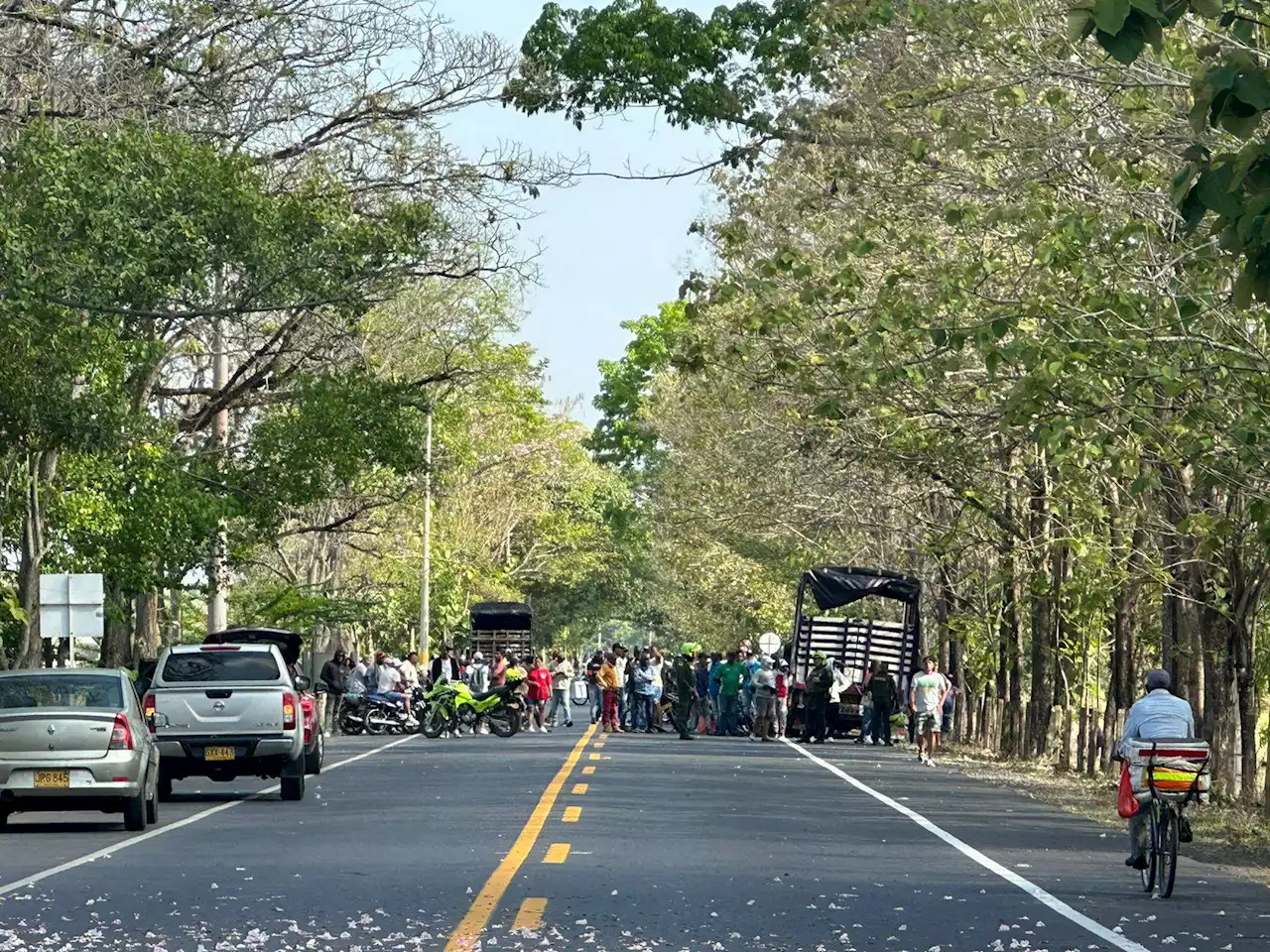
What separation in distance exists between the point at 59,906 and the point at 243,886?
1.52m

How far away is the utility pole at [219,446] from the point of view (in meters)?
38.6

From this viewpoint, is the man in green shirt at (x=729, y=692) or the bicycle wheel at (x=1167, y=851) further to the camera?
the man in green shirt at (x=729, y=692)

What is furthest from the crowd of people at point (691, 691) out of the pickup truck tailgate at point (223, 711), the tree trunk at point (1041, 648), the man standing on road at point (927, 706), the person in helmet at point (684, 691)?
the pickup truck tailgate at point (223, 711)

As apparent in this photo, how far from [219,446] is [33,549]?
24.8 ft

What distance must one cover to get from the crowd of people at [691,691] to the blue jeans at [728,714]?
2 centimetres

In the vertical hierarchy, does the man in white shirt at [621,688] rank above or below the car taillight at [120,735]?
above

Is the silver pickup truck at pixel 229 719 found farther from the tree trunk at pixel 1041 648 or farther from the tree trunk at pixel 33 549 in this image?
the tree trunk at pixel 1041 648

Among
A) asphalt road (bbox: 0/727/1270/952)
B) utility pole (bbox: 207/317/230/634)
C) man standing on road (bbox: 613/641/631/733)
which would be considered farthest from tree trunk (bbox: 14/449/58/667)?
man standing on road (bbox: 613/641/631/733)

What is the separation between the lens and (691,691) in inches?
1845

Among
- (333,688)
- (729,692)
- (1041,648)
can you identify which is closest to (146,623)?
(333,688)

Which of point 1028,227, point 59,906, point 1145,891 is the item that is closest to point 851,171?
point 1028,227

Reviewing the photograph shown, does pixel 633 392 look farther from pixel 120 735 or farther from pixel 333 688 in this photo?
pixel 120 735

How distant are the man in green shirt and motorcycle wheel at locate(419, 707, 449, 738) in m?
6.00

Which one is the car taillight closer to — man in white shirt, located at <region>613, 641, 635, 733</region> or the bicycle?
the bicycle
